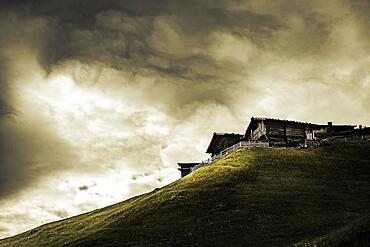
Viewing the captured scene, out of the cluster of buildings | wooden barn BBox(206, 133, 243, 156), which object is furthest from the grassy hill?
wooden barn BBox(206, 133, 243, 156)

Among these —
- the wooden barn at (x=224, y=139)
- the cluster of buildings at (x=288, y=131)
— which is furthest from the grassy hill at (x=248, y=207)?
the wooden barn at (x=224, y=139)

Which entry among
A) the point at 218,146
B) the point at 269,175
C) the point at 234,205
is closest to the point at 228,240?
the point at 234,205

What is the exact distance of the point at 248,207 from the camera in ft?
208

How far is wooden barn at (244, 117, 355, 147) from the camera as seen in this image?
111m

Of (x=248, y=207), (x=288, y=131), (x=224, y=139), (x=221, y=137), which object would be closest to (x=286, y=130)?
(x=288, y=131)

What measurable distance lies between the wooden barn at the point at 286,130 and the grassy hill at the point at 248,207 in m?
19.2

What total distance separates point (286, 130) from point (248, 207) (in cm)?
5223

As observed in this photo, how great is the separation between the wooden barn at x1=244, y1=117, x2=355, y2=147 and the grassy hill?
755 inches

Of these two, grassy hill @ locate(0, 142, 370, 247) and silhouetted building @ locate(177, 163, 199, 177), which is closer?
grassy hill @ locate(0, 142, 370, 247)

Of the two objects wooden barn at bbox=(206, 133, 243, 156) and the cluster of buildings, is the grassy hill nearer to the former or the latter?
the cluster of buildings

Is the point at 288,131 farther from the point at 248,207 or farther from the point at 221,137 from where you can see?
the point at 248,207

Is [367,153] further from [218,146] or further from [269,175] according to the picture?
[218,146]

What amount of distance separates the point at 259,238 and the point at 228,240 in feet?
11.3

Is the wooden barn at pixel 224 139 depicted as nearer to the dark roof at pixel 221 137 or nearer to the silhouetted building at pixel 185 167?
the dark roof at pixel 221 137
